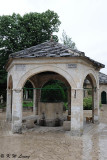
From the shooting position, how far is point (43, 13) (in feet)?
71.4

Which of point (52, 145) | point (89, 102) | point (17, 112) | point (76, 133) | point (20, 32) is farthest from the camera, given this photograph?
point (89, 102)

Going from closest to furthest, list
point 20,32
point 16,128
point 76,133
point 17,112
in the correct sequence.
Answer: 1. point 76,133
2. point 16,128
3. point 17,112
4. point 20,32

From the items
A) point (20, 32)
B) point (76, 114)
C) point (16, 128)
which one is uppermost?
point (20, 32)

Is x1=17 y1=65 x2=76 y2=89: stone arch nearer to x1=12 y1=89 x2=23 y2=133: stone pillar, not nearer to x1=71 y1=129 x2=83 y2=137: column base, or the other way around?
x1=12 y1=89 x2=23 y2=133: stone pillar

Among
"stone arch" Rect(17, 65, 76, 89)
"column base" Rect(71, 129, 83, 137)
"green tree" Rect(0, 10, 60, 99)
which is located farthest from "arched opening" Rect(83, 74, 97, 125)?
"green tree" Rect(0, 10, 60, 99)

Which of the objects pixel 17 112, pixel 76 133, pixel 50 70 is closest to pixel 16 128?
pixel 17 112

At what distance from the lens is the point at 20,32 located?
67.8 feet

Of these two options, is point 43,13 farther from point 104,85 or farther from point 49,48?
point 104,85

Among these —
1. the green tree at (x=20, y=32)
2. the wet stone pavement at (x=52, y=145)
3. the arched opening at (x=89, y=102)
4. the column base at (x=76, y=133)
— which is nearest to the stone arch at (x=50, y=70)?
the column base at (x=76, y=133)

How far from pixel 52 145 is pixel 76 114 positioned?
2.38m

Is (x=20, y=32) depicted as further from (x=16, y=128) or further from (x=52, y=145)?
(x=52, y=145)

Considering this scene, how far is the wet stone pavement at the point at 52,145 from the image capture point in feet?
22.5

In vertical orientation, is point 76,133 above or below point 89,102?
below

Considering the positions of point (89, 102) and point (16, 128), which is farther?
point (89, 102)
